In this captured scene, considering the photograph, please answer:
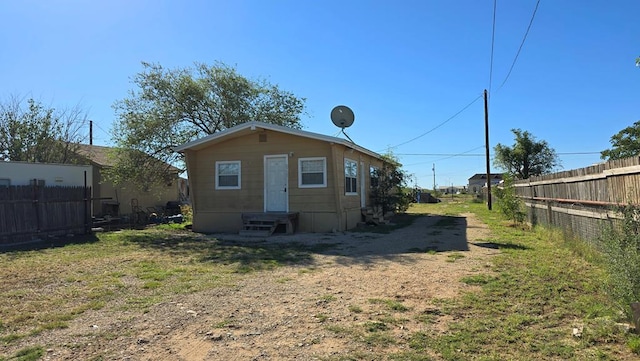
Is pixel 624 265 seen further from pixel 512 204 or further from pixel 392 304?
pixel 512 204

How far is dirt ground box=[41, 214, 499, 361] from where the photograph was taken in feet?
11.8

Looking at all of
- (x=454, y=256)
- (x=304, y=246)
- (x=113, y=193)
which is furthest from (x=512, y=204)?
(x=113, y=193)

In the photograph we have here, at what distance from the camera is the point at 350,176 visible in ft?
48.8

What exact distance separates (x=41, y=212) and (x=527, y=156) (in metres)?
38.7

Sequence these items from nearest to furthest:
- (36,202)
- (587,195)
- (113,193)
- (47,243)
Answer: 1. (587,195)
2. (47,243)
3. (36,202)
4. (113,193)

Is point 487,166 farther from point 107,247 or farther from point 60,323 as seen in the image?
point 60,323

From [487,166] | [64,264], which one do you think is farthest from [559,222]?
[487,166]

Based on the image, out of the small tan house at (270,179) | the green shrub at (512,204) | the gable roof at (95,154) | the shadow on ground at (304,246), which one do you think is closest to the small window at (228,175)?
the small tan house at (270,179)

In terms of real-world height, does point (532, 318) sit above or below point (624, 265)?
below

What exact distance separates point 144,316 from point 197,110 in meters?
14.7

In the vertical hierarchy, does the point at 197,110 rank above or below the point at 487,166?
above

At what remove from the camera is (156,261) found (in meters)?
8.26

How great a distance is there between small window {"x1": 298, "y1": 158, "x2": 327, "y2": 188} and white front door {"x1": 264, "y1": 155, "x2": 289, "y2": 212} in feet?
1.62

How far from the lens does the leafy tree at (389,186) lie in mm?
18156
